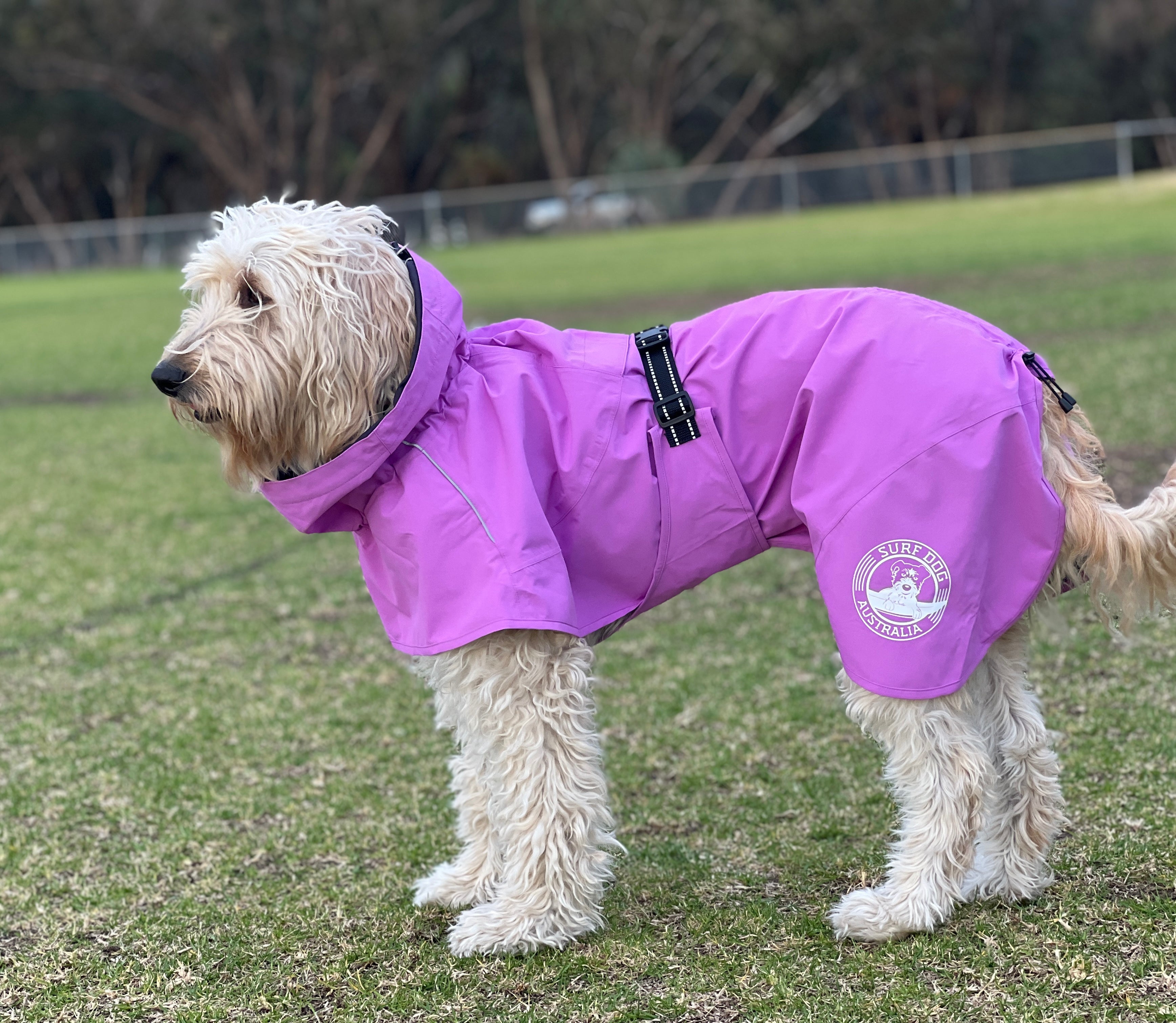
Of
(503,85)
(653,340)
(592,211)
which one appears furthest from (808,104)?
(653,340)

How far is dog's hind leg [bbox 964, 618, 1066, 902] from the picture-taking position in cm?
347

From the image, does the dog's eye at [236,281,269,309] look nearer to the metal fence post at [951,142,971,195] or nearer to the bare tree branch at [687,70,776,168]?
the metal fence post at [951,142,971,195]

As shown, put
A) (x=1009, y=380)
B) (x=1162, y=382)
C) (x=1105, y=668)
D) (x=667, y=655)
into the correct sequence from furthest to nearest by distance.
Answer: (x=1162, y=382) < (x=667, y=655) < (x=1105, y=668) < (x=1009, y=380)

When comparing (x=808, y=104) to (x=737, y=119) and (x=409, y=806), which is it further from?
(x=409, y=806)

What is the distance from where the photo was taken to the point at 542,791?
346cm

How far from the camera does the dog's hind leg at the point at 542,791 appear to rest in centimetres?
342

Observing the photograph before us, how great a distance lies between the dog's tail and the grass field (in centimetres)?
36

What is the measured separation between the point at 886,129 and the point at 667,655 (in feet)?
172

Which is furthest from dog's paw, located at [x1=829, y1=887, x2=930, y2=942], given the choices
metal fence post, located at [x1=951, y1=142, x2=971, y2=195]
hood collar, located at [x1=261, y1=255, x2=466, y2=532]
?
metal fence post, located at [x1=951, y1=142, x2=971, y2=195]

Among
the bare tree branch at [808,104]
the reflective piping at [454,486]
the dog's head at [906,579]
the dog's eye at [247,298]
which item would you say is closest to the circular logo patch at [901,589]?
the dog's head at [906,579]

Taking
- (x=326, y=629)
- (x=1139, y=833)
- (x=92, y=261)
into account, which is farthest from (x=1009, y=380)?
(x=92, y=261)

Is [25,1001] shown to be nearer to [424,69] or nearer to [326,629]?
[326,629]

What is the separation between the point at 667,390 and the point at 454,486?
0.60 metres

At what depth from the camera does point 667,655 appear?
19.0 ft
